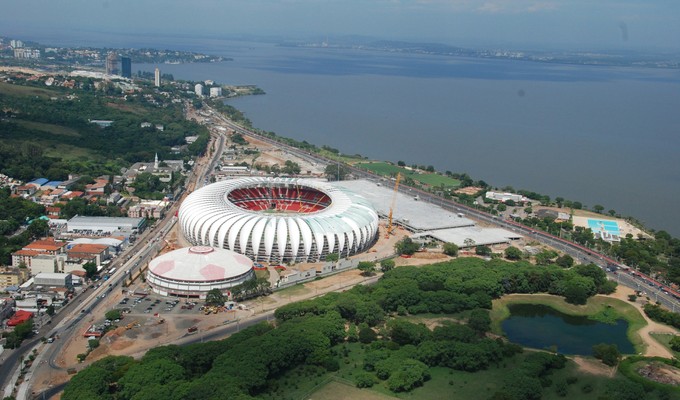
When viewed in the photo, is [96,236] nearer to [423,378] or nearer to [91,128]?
[423,378]

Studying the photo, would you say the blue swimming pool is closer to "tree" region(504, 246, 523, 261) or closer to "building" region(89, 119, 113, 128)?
"tree" region(504, 246, 523, 261)

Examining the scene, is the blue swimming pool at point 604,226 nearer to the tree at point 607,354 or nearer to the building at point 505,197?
the building at point 505,197

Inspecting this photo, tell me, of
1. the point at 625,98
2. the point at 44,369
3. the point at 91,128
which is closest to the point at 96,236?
the point at 44,369

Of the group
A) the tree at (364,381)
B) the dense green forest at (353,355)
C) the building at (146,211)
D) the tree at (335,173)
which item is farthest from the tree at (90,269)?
the tree at (335,173)

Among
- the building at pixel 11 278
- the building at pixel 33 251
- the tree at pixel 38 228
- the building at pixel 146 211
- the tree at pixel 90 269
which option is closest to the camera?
the building at pixel 11 278

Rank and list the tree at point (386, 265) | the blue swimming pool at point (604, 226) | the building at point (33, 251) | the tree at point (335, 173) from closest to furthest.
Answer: the building at point (33, 251) < the tree at point (386, 265) < the blue swimming pool at point (604, 226) < the tree at point (335, 173)
